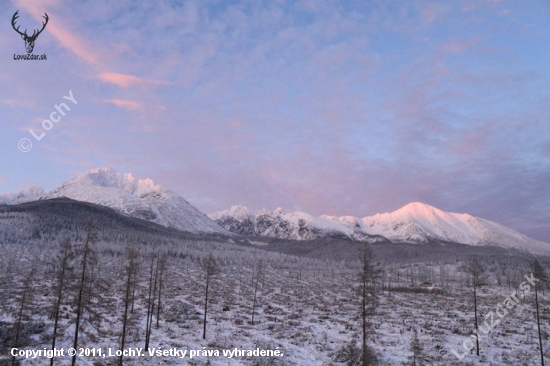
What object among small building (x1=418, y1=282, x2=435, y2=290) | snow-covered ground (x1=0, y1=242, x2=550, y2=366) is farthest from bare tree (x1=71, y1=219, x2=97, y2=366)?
small building (x1=418, y1=282, x2=435, y2=290)

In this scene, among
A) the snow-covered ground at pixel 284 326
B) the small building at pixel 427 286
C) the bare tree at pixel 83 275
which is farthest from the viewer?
the small building at pixel 427 286

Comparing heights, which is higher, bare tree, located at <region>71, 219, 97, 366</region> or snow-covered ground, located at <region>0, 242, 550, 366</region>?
bare tree, located at <region>71, 219, 97, 366</region>

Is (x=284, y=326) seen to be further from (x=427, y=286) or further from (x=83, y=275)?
(x=427, y=286)

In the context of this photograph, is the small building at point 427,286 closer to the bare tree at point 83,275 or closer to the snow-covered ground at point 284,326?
the snow-covered ground at point 284,326

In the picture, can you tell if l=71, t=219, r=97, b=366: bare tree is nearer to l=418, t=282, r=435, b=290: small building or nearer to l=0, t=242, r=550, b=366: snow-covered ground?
l=0, t=242, r=550, b=366: snow-covered ground

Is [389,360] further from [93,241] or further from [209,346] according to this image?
[93,241]

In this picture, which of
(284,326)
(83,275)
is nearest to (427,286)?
(284,326)

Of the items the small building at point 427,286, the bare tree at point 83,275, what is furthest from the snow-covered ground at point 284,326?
the small building at point 427,286

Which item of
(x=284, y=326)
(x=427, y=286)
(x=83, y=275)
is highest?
(x=83, y=275)

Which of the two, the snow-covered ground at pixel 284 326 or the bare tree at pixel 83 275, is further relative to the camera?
the snow-covered ground at pixel 284 326

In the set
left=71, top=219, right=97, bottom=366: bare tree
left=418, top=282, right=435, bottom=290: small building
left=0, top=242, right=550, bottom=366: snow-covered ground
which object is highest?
left=71, top=219, right=97, bottom=366: bare tree

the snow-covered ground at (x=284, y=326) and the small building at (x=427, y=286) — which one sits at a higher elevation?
the small building at (x=427, y=286)

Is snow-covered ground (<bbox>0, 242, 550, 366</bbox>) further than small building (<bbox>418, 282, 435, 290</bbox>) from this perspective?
No

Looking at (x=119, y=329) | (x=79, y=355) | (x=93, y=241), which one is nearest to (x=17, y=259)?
(x=119, y=329)
